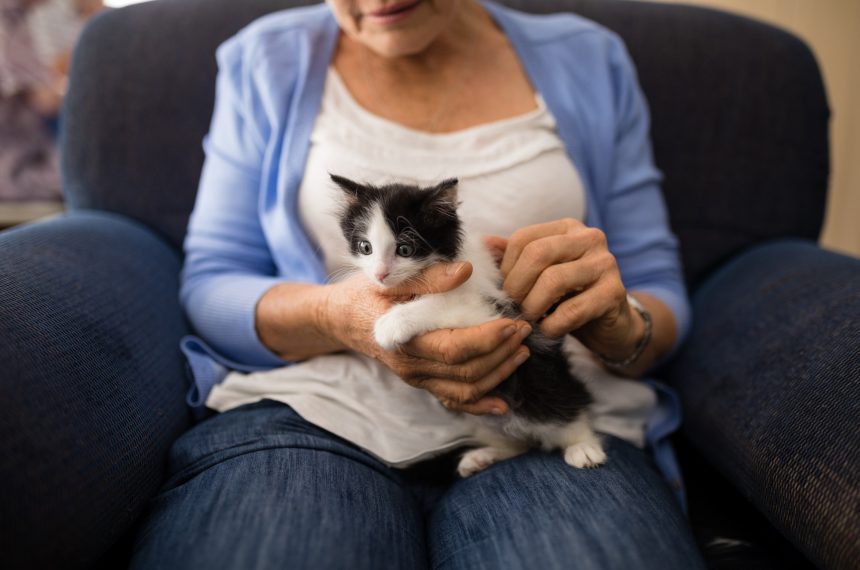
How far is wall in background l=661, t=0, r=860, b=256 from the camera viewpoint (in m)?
2.23

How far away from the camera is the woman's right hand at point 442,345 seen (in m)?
0.89

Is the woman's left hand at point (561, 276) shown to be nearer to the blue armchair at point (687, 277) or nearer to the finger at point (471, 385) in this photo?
the finger at point (471, 385)

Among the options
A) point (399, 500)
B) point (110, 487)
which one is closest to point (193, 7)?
point (110, 487)

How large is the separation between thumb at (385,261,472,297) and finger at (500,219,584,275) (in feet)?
0.32

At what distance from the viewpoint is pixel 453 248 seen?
3.13 ft

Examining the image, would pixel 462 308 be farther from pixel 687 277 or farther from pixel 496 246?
pixel 687 277

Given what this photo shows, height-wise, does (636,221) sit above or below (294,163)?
below

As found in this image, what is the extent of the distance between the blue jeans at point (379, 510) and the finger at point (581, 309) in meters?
0.23

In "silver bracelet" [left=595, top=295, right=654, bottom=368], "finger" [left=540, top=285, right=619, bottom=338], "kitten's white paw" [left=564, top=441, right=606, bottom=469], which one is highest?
"finger" [left=540, top=285, right=619, bottom=338]

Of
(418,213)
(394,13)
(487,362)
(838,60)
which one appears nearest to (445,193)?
(418,213)

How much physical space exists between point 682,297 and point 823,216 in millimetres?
606

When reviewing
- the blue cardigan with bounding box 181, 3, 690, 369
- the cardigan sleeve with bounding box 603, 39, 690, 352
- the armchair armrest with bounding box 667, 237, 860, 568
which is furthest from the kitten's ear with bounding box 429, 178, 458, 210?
the armchair armrest with bounding box 667, 237, 860, 568

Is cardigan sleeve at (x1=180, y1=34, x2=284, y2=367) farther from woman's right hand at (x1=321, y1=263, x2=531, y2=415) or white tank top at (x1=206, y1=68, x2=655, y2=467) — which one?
woman's right hand at (x1=321, y1=263, x2=531, y2=415)

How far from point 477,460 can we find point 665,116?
104cm
